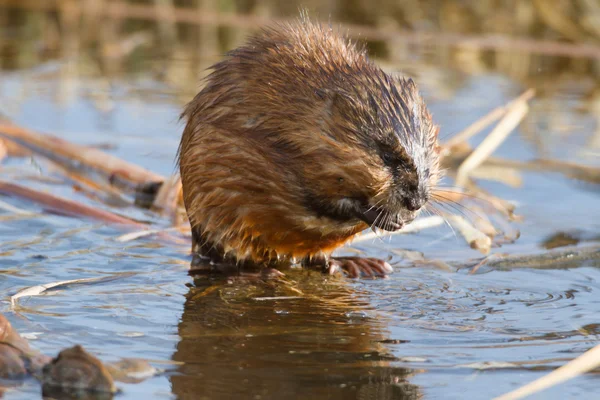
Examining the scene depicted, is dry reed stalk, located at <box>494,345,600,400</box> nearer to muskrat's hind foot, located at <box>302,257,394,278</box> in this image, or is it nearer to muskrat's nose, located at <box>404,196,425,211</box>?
muskrat's nose, located at <box>404,196,425,211</box>

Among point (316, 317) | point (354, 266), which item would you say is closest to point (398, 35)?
point (354, 266)

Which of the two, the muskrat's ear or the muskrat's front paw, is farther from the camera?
the muskrat's front paw

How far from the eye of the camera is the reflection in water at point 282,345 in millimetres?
2754

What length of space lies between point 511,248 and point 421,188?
1051mm

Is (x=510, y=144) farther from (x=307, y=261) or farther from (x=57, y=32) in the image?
(x=57, y=32)

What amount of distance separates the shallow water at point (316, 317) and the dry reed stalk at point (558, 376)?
0.12m

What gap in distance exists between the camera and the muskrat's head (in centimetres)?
368

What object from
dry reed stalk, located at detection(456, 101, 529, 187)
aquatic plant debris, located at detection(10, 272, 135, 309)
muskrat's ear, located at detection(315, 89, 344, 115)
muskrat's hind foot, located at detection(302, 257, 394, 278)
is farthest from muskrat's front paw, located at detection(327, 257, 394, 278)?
dry reed stalk, located at detection(456, 101, 529, 187)

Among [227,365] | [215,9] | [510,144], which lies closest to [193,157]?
[227,365]

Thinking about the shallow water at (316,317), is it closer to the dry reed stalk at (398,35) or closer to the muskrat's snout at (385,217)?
the muskrat's snout at (385,217)

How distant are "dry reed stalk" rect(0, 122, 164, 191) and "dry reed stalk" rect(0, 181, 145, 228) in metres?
0.58

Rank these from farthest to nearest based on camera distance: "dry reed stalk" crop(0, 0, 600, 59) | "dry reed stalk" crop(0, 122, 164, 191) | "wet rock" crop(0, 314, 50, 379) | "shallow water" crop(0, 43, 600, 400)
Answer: "dry reed stalk" crop(0, 0, 600, 59), "dry reed stalk" crop(0, 122, 164, 191), "shallow water" crop(0, 43, 600, 400), "wet rock" crop(0, 314, 50, 379)

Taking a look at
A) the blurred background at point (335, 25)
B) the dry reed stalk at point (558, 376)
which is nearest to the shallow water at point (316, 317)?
the dry reed stalk at point (558, 376)

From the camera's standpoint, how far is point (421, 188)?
3670mm
